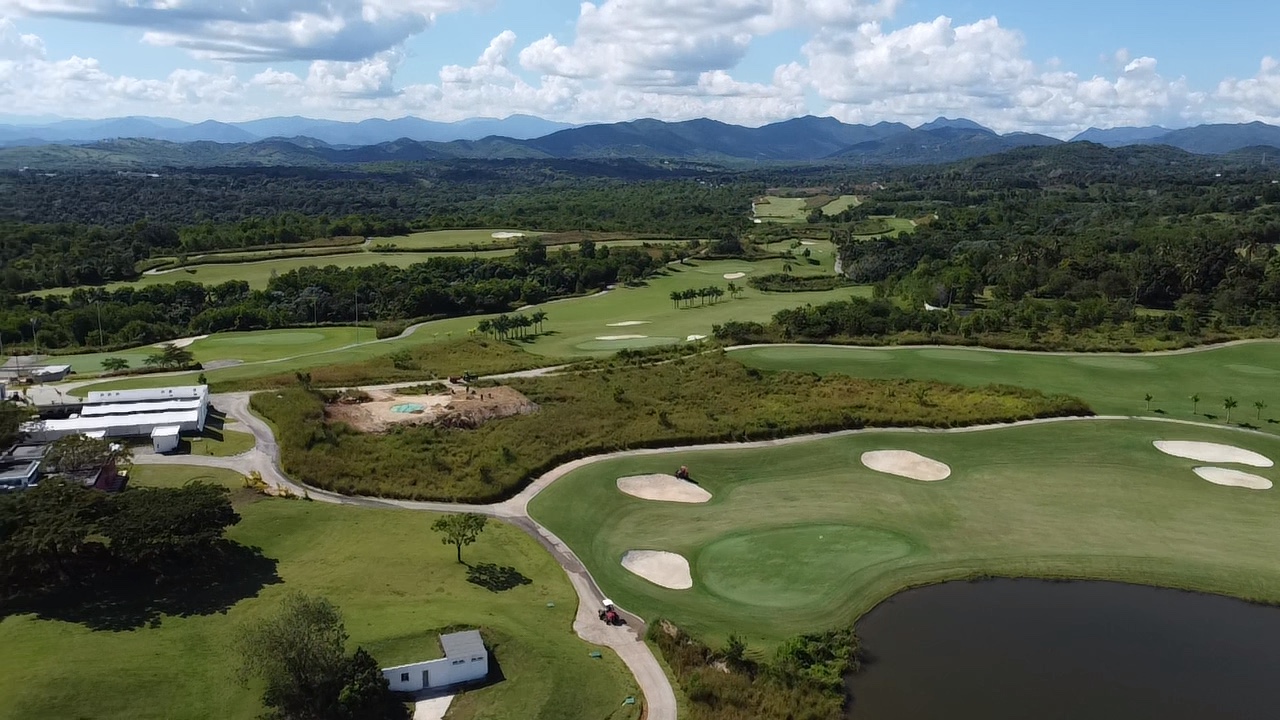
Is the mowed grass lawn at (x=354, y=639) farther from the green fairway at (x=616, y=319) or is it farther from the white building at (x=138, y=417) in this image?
the green fairway at (x=616, y=319)

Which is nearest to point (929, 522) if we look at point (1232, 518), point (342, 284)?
point (1232, 518)

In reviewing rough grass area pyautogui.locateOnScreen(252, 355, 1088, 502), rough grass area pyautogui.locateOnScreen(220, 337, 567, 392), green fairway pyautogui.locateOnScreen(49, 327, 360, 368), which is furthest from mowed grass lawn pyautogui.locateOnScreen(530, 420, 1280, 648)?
green fairway pyautogui.locateOnScreen(49, 327, 360, 368)

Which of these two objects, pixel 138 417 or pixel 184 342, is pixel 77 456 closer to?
pixel 138 417

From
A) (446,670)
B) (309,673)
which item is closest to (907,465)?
(446,670)

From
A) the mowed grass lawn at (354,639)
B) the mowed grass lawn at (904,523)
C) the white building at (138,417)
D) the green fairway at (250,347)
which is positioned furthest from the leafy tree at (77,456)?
the green fairway at (250,347)

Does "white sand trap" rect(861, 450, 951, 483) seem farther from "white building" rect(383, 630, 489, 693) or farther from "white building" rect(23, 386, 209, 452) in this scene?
"white building" rect(23, 386, 209, 452)

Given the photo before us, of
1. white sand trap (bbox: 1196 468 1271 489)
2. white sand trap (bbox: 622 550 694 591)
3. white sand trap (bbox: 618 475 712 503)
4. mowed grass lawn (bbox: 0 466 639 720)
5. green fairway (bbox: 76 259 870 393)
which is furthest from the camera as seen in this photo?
green fairway (bbox: 76 259 870 393)
